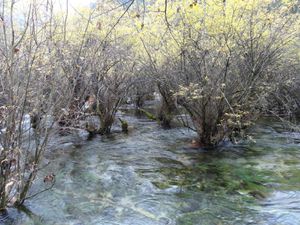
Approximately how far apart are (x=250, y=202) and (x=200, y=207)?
899 millimetres

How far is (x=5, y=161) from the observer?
5137mm

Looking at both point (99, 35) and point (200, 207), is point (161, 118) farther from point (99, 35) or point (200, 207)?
point (200, 207)

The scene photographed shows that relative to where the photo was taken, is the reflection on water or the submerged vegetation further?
the reflection on water

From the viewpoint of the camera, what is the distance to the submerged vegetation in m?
5.47

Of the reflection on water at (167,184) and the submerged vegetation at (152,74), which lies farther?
the reflection on water at (167,184)

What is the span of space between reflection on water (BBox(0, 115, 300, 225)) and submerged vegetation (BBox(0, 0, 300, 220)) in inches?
3.6

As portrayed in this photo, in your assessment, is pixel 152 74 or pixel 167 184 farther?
pixel 152 74

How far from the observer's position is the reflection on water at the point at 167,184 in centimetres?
571

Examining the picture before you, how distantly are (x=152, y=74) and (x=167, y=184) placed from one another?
521 cm

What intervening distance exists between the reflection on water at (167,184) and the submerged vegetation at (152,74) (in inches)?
3.6

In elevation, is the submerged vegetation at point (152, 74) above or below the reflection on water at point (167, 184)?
above

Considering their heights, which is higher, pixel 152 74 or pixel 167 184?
pixel 152 74

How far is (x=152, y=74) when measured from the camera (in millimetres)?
11703

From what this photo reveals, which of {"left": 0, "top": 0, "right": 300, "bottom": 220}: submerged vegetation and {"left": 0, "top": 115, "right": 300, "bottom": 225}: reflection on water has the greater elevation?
{"left": 0, "top": 0, "right": 300, "bottom": 220}: submerged vegetation
